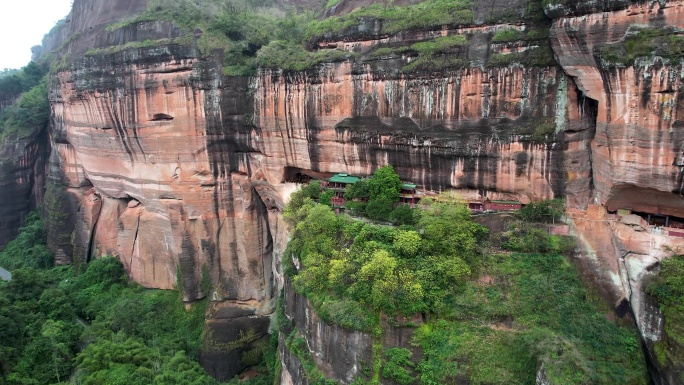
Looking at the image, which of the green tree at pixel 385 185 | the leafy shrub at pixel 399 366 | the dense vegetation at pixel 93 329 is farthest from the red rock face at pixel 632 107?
the dense vegetation at pixel 93 329

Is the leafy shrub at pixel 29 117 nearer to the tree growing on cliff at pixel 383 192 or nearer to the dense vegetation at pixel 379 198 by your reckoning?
the dense vegetation at pixel 379 198

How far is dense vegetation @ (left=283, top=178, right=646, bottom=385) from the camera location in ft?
36.1

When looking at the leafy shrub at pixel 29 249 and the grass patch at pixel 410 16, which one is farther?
the leafy shrub at pixel 29 249

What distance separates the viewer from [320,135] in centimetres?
1777

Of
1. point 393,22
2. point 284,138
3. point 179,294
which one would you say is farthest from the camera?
point 179,294

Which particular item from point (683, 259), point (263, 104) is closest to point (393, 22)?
point (263, 104)

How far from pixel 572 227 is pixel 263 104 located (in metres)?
11.4

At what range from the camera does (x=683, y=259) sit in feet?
38.9

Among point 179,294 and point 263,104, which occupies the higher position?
point 263,104

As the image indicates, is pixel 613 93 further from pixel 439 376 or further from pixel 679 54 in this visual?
pixel 439 376

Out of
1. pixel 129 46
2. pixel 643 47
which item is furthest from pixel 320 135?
pixel 643 47

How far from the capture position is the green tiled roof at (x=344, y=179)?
17198mm

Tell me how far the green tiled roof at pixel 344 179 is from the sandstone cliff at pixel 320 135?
27 cm

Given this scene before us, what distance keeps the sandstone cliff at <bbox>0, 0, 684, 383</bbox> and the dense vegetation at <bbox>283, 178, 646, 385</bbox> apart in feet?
4.18
